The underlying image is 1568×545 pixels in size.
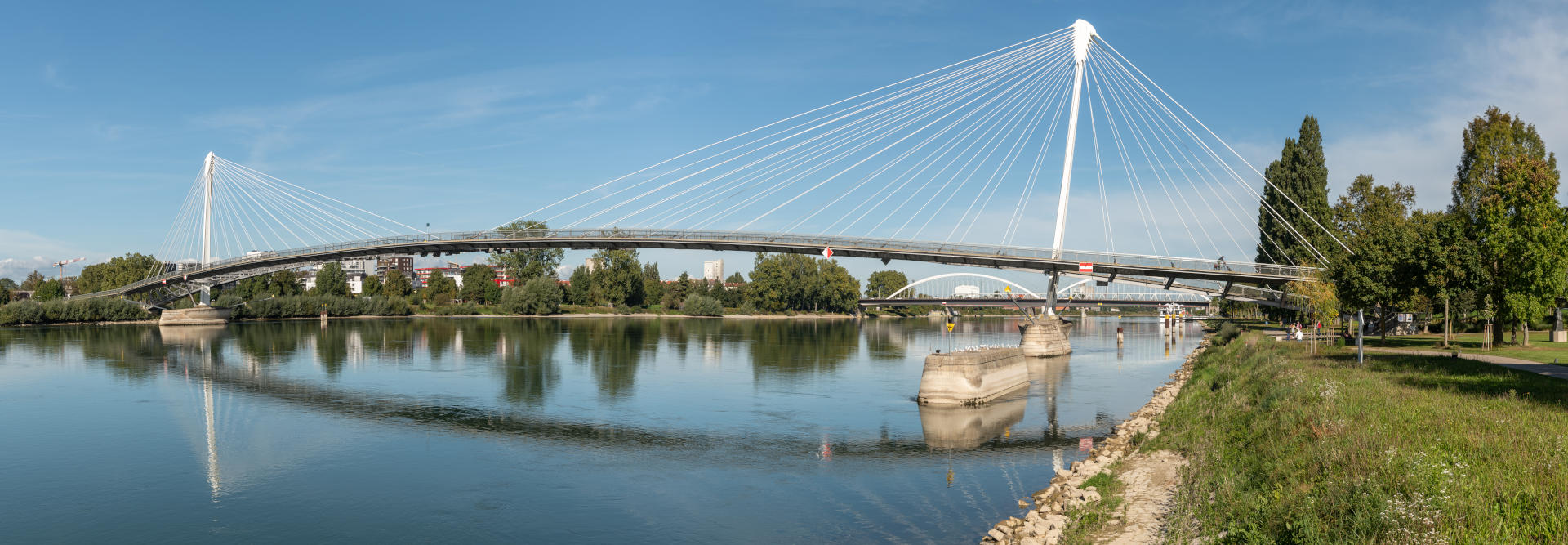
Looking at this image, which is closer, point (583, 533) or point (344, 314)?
point (583, 533)

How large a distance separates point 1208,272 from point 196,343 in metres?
83.9

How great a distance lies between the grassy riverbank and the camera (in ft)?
33.5

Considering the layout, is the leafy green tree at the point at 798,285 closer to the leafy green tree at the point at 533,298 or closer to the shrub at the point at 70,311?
the leafy green tree at the point at 533,298

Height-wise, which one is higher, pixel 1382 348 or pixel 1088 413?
pixel 1382 348

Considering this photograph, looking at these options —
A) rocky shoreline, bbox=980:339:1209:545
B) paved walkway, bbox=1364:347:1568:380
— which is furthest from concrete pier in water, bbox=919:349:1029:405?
paved walkway, bbox=1364:347:1568:380

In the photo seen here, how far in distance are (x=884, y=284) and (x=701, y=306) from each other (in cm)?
5143

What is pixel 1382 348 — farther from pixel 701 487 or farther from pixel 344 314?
pixel 344 314

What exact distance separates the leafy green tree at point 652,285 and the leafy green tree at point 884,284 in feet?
156

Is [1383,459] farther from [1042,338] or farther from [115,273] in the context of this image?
[115,273]

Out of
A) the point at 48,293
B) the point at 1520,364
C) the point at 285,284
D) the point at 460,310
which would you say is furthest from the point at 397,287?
the point at 1520,364

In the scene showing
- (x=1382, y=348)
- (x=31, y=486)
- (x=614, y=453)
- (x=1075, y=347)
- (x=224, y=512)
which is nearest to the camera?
(x=224, y=512)

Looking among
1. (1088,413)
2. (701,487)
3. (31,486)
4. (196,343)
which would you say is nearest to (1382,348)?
(1088,413)

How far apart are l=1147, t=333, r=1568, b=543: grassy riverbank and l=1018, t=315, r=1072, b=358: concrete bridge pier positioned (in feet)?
132

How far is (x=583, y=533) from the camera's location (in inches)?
746
